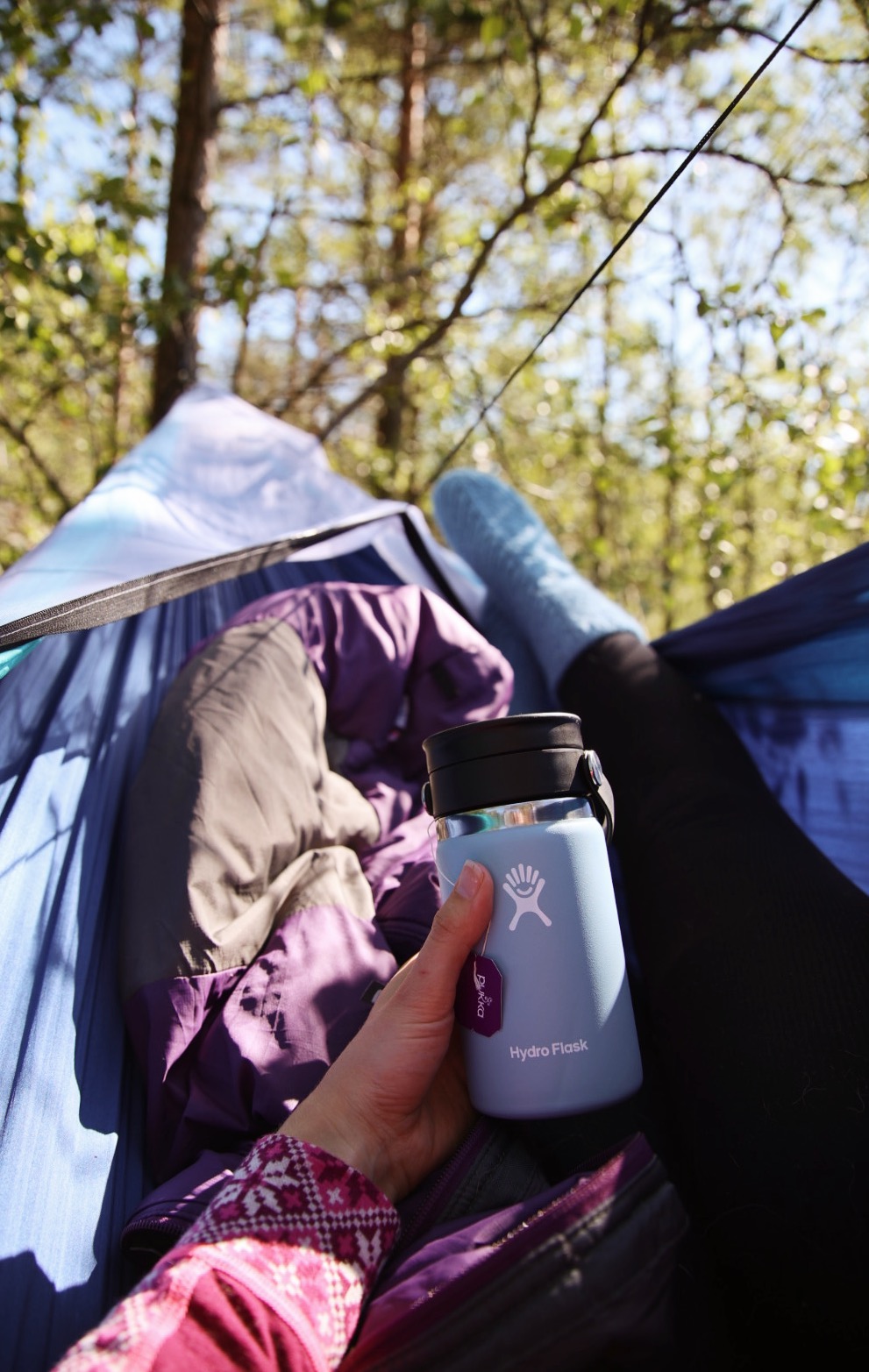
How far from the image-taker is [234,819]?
88 centimetres

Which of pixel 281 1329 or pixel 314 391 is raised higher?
pixel 314 391

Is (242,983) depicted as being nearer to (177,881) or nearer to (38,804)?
(177,881)

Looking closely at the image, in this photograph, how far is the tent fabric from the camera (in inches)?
26.6

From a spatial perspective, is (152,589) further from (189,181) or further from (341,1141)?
(189,181)

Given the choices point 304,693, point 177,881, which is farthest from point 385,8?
point 177,881

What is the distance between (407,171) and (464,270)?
3.93 ft

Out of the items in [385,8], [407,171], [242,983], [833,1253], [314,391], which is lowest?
[833,1253]

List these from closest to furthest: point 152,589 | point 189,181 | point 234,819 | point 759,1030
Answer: point 759,1030 < point 234,819 < point 152,589 < point 189,181

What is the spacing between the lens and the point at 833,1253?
599mm

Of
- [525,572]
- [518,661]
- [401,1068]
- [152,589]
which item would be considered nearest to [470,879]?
[401,1068]

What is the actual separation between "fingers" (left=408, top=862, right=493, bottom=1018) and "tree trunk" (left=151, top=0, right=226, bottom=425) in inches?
91.3

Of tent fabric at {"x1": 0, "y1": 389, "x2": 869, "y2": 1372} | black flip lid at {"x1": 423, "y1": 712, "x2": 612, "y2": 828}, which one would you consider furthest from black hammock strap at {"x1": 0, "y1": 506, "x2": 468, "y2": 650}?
black flip lid at {"x1": 423, "y1": 712, "x2": 612, "y2": 828}

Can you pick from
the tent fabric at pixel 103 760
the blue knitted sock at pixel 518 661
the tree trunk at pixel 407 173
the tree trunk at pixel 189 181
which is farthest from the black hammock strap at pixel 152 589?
the tree trunk at pixel 407 173

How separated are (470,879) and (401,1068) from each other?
6.0 inches
